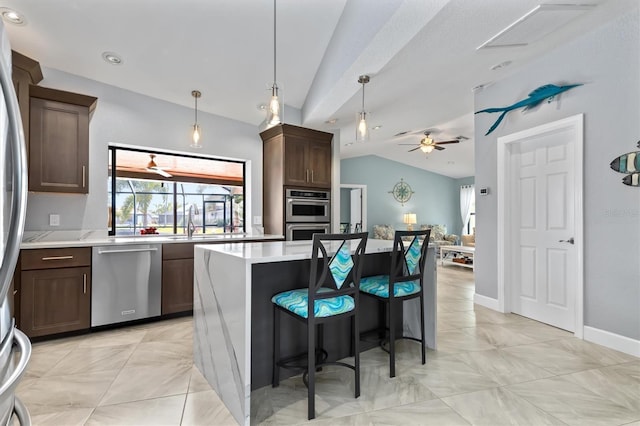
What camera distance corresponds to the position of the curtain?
406 inches

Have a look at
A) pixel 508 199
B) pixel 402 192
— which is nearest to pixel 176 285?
pixel 508 199

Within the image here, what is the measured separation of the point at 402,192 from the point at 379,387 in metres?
8.31

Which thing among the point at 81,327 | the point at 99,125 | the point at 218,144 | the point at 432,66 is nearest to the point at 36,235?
the point at 81,327

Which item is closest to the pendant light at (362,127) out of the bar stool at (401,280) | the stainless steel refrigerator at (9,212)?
the bar stool at (401,280)

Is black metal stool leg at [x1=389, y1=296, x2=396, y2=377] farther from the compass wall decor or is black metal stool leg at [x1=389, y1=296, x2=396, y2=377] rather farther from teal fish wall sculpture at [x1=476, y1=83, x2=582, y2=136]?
the compass wall decor

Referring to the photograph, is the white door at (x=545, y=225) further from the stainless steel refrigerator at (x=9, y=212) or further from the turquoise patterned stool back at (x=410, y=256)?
the stainless steel refrigerator at (x=9, y=212)

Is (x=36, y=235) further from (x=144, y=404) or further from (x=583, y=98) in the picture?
(x=583, y=98)

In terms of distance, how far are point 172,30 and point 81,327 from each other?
2823 mm

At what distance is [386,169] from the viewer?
970 cm

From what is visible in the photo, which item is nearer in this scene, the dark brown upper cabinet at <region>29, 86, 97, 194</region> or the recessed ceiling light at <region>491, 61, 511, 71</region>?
the dark brown upper cabinet at <region>29, 86, 97, 194</region>

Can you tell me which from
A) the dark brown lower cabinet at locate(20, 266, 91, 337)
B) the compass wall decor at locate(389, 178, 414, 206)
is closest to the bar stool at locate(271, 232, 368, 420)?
the dark brown lower cabinet at locate(20, 266, 91, 337)

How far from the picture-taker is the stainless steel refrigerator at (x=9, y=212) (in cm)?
62

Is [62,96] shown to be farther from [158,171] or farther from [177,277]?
[177,277]

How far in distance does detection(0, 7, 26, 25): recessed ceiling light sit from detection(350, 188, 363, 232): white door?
7.62m
